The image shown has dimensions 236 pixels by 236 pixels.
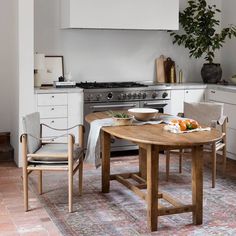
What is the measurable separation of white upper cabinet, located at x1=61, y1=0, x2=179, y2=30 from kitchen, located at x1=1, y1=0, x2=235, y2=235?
0.27 metres

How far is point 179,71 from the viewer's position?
22.9ft

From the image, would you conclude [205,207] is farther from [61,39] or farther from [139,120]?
[61,39]

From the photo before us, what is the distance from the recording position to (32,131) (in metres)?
4.36

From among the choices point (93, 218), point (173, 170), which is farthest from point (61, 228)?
point (173, 170)

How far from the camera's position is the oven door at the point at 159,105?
6289mm

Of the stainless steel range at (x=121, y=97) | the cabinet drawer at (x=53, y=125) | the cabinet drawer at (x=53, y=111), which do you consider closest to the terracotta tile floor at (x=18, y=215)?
the cabinet drawer at (x=53, y=125)

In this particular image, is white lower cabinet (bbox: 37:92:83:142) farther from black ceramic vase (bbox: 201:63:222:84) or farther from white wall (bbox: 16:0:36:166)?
black ceramic vase (bbox: 201:63:222:84)

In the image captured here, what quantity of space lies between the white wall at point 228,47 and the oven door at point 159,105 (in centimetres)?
125

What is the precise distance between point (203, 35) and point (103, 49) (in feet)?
4.44

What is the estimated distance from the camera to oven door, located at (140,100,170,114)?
6289 millimetres

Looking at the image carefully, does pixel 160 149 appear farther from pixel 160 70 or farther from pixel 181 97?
pixel 160 70

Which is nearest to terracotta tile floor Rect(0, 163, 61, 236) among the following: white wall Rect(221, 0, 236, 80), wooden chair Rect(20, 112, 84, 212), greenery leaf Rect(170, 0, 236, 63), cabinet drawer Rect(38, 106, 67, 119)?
wooden chair Rect(20, 112, 84, 212)

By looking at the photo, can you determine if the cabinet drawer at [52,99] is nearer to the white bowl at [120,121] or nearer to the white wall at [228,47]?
the white bowl at [120,121]

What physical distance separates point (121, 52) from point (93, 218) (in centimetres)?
316
